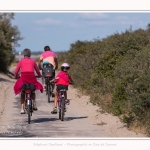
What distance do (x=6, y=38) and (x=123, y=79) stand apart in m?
29.8

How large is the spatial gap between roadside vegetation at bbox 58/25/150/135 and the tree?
12.9 m

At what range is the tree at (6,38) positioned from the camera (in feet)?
129

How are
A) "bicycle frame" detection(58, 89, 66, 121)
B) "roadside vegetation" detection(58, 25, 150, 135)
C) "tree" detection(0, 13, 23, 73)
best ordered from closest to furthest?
"roadside vegetation" detection(58, 25, 150, 135), "bicycle frame" detection(58, 89, 66, 121), "tree" detection(0, 13, 23, 73)

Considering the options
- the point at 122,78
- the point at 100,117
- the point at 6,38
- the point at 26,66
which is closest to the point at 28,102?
the point at 26,66

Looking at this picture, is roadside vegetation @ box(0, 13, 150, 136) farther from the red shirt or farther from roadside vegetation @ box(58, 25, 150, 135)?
the red shirt

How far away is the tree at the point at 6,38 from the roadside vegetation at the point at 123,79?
12898 millimetres

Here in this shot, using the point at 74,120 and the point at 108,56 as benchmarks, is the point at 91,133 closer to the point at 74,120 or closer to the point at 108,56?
the point at 74,120

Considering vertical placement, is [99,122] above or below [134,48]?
below

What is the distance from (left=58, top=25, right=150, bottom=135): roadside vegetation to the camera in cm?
1335

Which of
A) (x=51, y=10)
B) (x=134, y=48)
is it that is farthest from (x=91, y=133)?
(x=134, y=48)

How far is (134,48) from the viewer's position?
21.0m

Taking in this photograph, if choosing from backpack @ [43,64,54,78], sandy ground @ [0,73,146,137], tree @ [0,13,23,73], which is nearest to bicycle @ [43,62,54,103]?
backpack @ [43,64,54,78]

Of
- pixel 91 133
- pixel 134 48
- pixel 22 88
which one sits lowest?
pixel 91 133

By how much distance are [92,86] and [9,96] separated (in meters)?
3.26
